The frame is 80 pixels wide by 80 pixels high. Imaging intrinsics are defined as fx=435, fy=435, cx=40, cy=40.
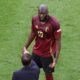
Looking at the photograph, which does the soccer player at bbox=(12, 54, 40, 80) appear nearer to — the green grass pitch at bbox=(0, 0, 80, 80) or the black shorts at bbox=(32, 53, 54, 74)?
the black shorts at bbox=(32, 53, 54, 74)

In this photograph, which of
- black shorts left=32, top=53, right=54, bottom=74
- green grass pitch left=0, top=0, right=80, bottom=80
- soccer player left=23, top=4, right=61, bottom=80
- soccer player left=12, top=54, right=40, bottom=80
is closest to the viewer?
soccer player left=12, top=54, right=40, bottom=80

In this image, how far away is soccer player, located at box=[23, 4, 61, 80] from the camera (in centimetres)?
894

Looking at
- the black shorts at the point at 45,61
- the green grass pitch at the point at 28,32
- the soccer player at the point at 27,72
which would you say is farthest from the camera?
the green grass pitch at the point at 28,32

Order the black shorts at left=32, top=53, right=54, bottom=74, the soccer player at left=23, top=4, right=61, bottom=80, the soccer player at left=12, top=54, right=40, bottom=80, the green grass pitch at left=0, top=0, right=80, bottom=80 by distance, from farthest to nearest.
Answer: the green grass pitch at left=0, top=0, right=80, bottom=80 → the black shorts at left=32, top=53, right=54, bottom=74 → the soccer player at left=23, top=4, right=61, bottom=80 → the soccer player at left=12, top=54, right=40, bottom=80

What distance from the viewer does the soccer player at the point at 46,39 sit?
8938 millimetres

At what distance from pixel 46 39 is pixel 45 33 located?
146 millimetres

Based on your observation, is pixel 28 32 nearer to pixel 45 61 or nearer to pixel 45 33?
pixel 45 61

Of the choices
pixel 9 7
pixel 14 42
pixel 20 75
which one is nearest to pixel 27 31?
pixel 14 42

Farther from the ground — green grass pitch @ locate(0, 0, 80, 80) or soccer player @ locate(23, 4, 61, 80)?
soccer player @ locate(23, 4, 61, 80)

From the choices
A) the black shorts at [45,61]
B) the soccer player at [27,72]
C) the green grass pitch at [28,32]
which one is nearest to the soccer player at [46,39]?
the black shorts at [45,61]

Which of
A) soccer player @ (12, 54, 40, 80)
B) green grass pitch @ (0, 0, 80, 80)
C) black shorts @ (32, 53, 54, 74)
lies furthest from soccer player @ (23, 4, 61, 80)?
green grass pitch @ (0, 0, 80, 80)

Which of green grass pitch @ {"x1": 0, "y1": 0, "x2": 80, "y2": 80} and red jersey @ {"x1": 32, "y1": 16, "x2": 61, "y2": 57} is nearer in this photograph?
red jersey @ {"x1": 32, "y1": 16, "x2": 61, "y2": 57}

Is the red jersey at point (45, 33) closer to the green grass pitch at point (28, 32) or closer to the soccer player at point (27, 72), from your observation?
the soccer player at point (27, 72)

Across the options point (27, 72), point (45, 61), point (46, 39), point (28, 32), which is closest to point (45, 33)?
point (46, 39)
